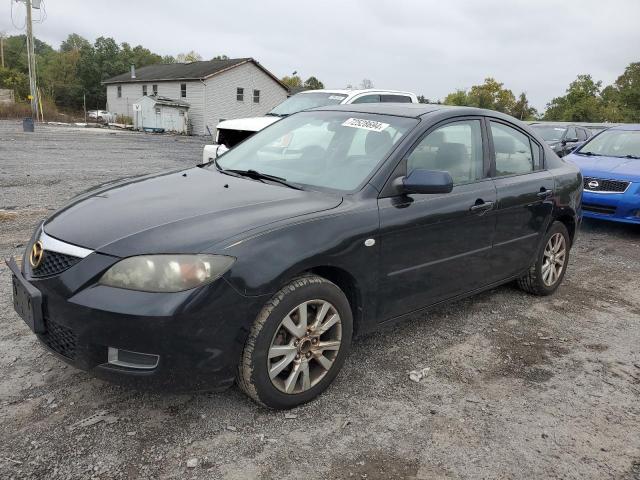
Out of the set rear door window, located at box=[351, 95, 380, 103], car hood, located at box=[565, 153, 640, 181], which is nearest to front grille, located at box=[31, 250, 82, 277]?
car hood, located at box=[565, 153, 640, 181]

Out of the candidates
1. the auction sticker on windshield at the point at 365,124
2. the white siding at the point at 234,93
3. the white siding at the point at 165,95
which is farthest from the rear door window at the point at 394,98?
the white siding at the point at 165,95

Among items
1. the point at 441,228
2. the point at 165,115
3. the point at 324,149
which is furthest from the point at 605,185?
the point at 165,115

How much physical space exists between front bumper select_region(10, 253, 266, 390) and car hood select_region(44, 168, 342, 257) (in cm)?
20

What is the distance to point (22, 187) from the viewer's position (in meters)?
9.05

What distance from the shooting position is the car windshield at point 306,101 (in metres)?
9.92

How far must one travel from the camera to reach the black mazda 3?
8.21 ft

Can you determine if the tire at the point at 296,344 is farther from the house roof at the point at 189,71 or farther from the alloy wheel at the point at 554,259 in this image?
the house roof at the point at 189,71

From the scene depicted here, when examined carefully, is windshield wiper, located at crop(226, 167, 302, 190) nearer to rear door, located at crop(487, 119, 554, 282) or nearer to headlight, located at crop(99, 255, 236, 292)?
headlight, located at crop(99, 255, 236, 292)

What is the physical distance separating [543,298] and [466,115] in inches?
80.2

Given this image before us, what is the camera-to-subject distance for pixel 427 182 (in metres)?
3.26

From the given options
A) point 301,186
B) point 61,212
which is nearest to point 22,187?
point 61,212

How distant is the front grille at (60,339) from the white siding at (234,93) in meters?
37.7

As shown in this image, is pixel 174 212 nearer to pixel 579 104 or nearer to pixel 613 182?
pixel 613 182

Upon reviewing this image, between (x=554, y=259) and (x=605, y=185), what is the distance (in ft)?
11.5
